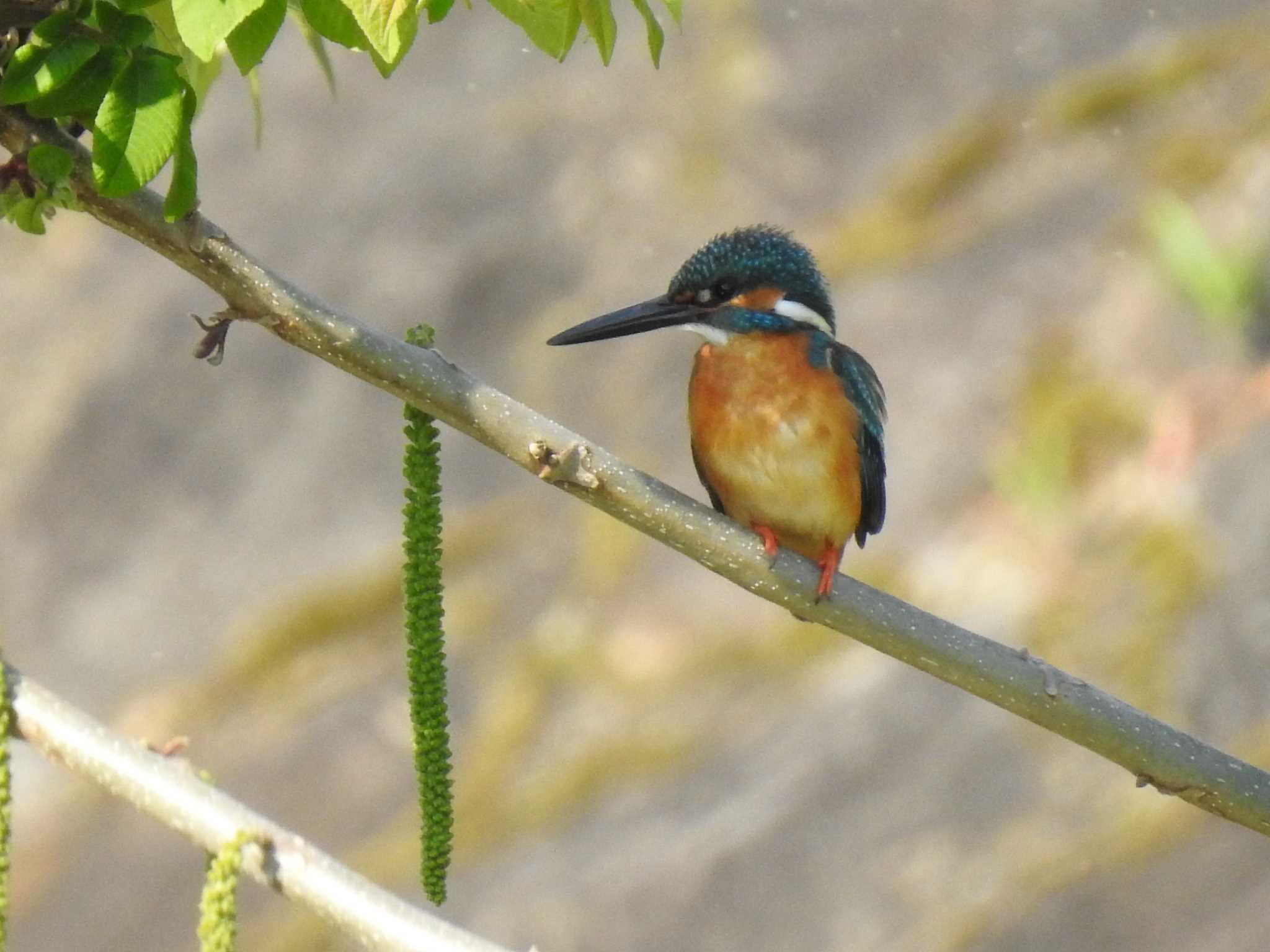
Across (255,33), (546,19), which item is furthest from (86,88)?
(546,19)

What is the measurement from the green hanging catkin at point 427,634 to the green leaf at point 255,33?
11.5 inches

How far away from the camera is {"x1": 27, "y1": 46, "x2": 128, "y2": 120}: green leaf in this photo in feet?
4.51

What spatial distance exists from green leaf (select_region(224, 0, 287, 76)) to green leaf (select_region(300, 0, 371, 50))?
0.02m

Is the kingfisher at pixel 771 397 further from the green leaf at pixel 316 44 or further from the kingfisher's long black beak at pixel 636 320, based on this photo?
the green leaf at pixel 316 44

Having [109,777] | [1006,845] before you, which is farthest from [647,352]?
[109,777]

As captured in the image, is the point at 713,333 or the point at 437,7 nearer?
the point at 437,7

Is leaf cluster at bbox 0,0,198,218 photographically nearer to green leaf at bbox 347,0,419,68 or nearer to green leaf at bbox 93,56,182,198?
green leaf at bbox 93,56,182,198

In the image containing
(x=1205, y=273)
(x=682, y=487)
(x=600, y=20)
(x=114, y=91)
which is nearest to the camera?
(x=114, y=91)

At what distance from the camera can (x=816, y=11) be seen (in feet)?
28.9

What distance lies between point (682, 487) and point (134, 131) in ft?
17.8

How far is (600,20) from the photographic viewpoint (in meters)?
1.46

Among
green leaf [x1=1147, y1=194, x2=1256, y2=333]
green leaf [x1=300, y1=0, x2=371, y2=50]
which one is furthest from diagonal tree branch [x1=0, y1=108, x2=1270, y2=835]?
green leaf [x1=1147, y1=194, x2=1256, y2=333]

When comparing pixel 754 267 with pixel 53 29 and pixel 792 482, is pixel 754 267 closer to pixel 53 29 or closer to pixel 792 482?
pixel 792 482

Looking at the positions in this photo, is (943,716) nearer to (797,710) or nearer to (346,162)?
(797,710)
